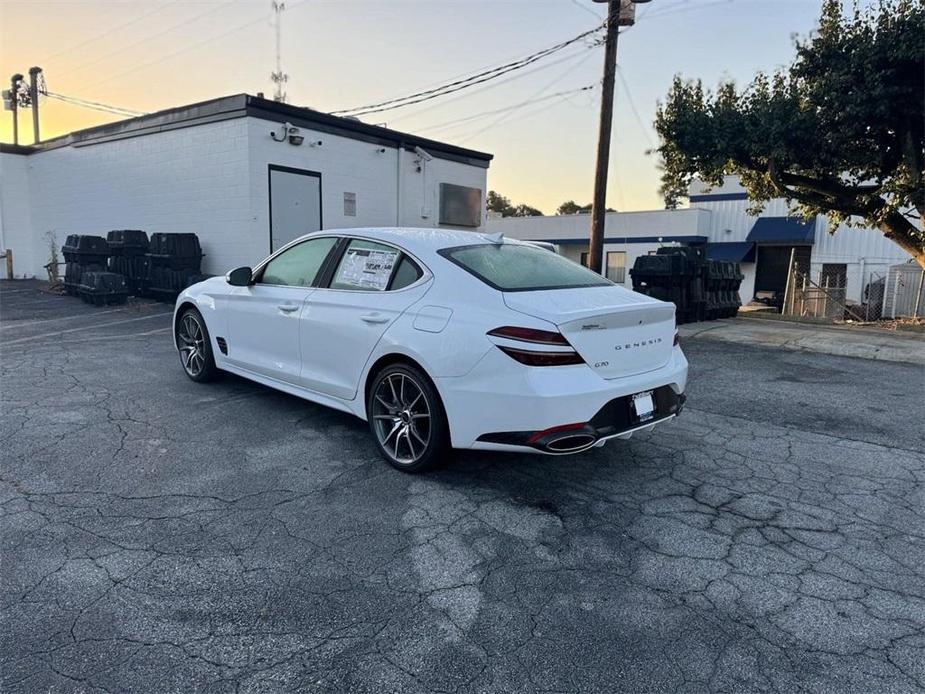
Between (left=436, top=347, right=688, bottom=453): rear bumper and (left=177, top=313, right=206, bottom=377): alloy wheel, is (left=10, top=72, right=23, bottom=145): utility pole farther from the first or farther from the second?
(left=436, top=347, right=688, bottom=453): rear bumper

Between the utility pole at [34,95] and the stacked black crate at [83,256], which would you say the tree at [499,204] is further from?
the stacked black crate at [83,256]

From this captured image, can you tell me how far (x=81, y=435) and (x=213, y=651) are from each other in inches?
117

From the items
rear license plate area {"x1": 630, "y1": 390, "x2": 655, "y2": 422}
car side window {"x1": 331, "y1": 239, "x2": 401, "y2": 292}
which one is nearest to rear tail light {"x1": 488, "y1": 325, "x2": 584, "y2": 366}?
rear license plate area {"x1": 630, "y1": 390, "x2": 655, "y2": 422}

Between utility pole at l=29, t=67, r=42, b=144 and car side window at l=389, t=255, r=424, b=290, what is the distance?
112 feet

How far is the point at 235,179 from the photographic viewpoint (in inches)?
481

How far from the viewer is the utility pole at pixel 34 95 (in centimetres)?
2991

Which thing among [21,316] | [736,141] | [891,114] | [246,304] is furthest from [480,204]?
[246,304]

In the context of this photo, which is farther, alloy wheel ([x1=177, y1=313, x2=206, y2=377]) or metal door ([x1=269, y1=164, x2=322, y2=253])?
metal door ([x1=269, y1=164, x2=322, y2=253])

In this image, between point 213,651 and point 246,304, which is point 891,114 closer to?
point 246,304

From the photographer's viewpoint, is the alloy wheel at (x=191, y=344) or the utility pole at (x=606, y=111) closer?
the alloy wheel at (x=191, y=344)

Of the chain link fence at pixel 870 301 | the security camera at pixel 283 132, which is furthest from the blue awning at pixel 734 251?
the security camera at pixel 283 132

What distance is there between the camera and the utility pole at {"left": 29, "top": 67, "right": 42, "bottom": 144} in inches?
1177

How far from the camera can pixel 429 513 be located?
340 centimetres

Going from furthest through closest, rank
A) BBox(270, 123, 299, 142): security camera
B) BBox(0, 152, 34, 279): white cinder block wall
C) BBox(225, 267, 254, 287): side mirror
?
BBox(0, 152, 34, 279): white cinder block wall → BBox(270, 123, 299, 142): security camera → BBox(225, 267, 254, 287): side mirror
